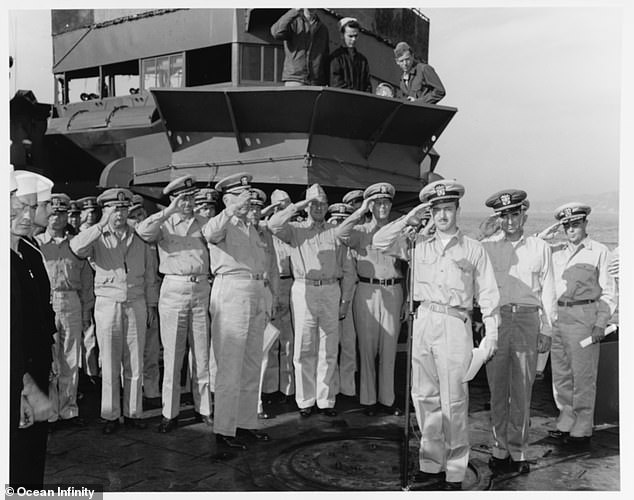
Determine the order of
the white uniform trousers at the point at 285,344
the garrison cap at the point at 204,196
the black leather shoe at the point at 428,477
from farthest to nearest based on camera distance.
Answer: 1. the white uniform trousers at the point at 285,344
2. the garrison cap at the point at 204,196
3. the black leather shoe at the point at 428,477

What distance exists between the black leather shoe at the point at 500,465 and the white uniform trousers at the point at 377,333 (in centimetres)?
139

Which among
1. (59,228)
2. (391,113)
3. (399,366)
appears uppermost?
(391,113)

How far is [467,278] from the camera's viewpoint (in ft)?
13.9

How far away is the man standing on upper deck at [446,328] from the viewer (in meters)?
4.16


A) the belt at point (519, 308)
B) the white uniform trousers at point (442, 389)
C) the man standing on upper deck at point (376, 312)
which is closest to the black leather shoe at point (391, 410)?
the man standing on upper deck at point (376, 312)

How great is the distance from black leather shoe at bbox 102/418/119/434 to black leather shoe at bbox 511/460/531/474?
2958mm

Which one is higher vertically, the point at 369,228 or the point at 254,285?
the point at 369,228

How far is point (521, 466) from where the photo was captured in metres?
4.53

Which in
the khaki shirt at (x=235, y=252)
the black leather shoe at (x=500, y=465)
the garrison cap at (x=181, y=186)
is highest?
the garrison cap at (x=181, y=186)

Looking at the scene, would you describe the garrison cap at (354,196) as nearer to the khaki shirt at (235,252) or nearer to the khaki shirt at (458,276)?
the khaki shirt at (235,252)

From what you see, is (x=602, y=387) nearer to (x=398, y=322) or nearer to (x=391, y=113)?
(x=398, y=322)

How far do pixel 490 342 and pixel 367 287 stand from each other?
207cm

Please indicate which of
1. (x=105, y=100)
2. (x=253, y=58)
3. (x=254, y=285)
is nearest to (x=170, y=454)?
(x=254, y=285)

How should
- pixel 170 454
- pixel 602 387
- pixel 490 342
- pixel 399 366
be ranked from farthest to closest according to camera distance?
pixel 399 366, pixel 602 387, pixel 170 454, pixel 490 342
